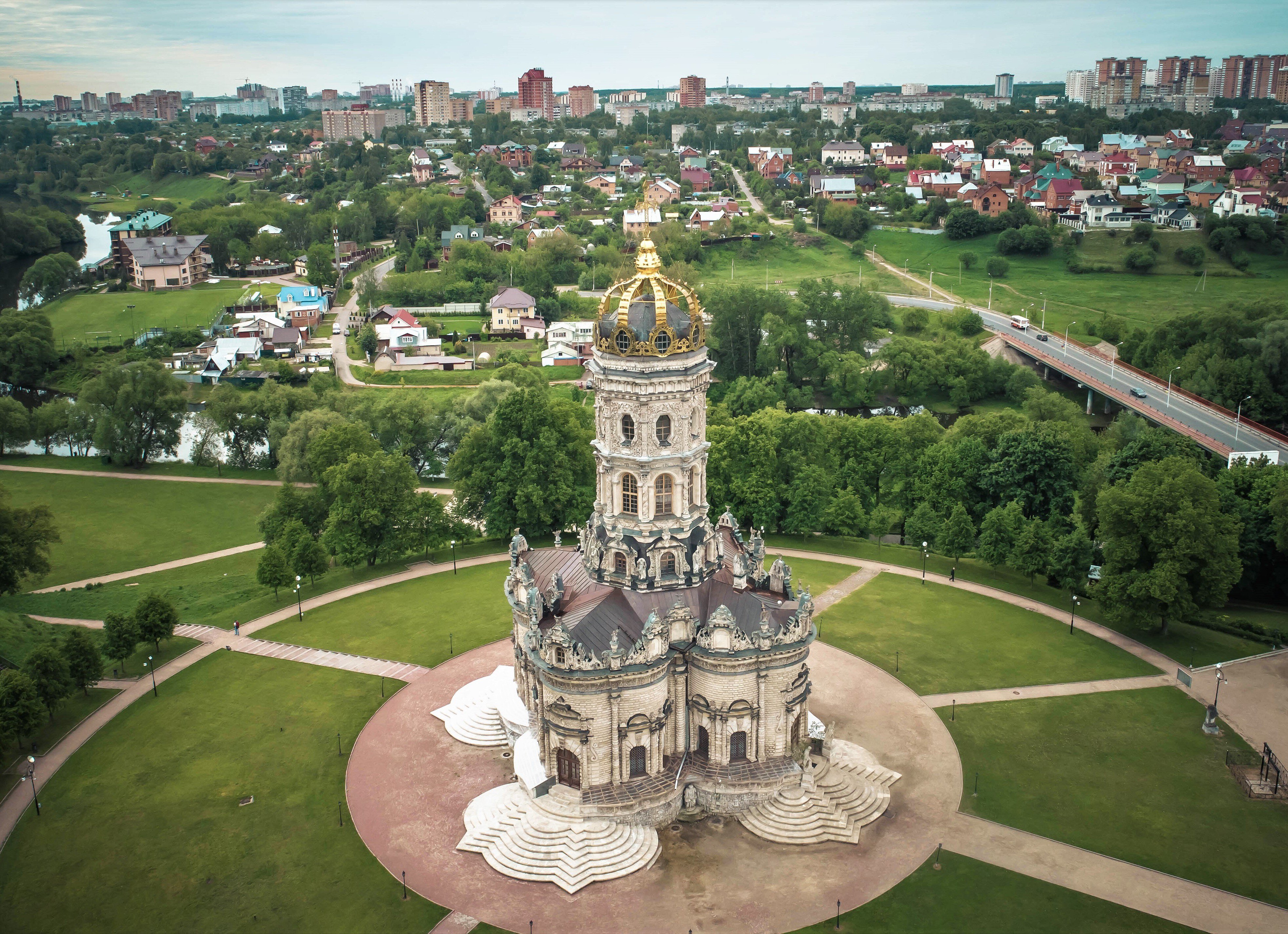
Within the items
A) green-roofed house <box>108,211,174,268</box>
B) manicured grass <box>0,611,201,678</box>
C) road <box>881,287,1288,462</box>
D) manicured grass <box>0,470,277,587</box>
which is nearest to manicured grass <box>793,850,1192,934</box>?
manicured grass <box>0,611,201,678</box>

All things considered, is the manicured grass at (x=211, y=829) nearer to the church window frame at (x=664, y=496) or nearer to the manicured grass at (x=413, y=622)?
the manicured grass at (x=413, y=622)

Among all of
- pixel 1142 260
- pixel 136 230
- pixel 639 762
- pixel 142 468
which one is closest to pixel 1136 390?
pixel 1142 260

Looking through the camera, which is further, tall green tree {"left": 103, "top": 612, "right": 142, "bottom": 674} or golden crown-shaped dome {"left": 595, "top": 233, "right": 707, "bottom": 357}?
tall green tree {"left": 103, "top": 612, "right": 142, "bottom": 674}

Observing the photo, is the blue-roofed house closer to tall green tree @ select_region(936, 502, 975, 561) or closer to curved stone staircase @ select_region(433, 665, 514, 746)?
curved stone staircase @ select_region(433, 665, 514, 746)

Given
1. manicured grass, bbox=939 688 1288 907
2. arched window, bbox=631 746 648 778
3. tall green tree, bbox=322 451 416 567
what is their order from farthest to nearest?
tall green tree, bbox=322 451 416 567 < arched window, bbox=631 746 648 778 < manicured grass, bbox=939 688 1288 907

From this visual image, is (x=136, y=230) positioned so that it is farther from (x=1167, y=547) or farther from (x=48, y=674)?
(x=1167, y=547)

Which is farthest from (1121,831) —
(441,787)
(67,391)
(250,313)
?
(250,313)
